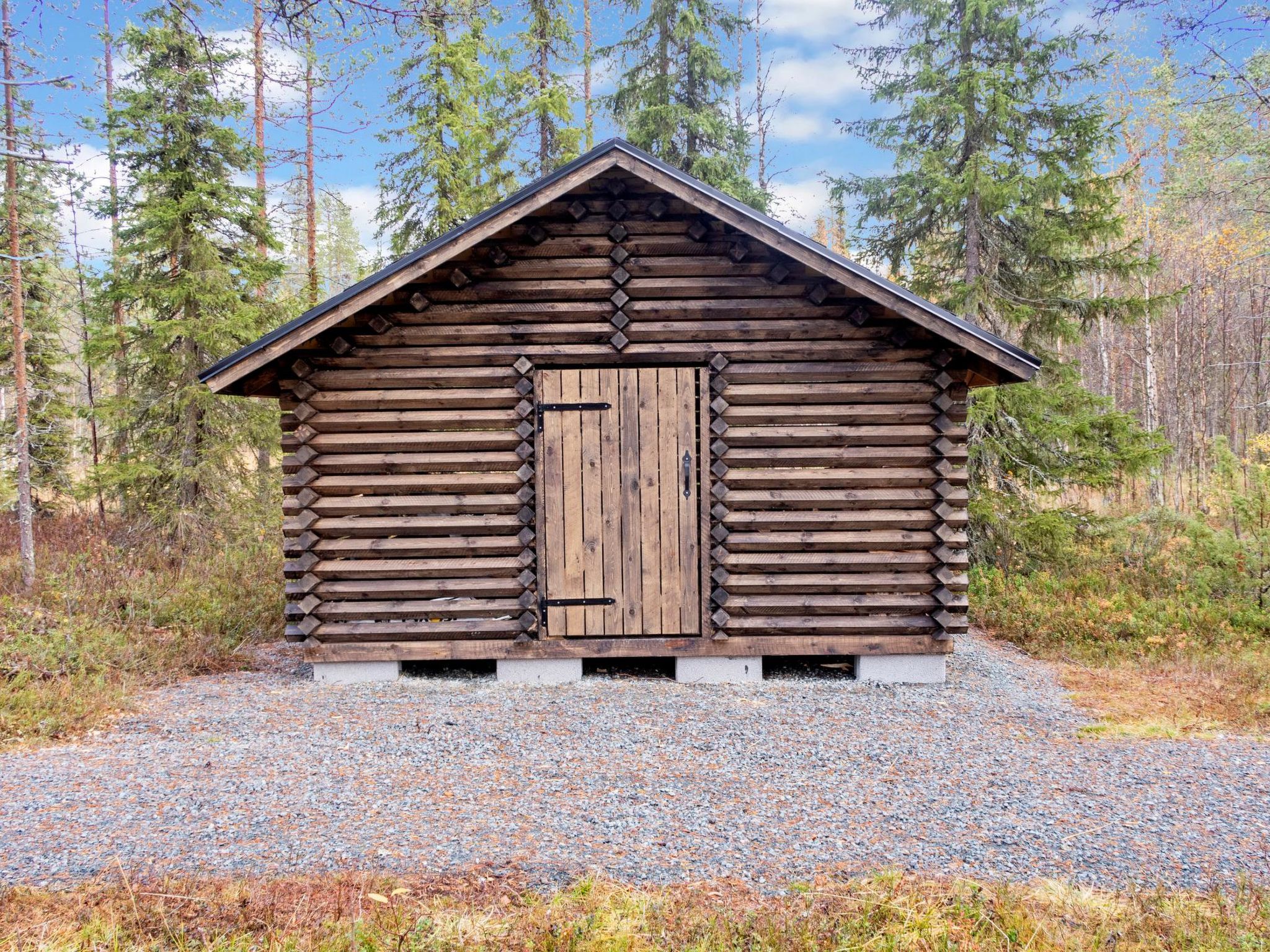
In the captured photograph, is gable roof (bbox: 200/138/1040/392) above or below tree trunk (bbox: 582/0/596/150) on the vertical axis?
below

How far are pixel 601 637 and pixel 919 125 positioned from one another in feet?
31.2

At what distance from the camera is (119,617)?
8703 millimetres

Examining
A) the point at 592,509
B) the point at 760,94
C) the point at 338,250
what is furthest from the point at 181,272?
the point at 338,250

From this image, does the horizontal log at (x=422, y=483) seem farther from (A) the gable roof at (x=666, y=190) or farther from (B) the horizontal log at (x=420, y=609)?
(A) the gable roof at (x=666, y=190)

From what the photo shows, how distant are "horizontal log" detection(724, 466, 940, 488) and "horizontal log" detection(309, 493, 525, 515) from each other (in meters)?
2.10

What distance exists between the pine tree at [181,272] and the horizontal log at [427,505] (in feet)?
21.0

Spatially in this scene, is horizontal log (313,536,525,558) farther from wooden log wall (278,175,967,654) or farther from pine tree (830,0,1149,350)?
pine tree (830,0,1149,350)

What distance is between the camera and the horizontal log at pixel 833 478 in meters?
7.49

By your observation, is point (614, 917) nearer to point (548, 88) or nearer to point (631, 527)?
point (631, 527)

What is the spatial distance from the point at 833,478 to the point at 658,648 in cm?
229

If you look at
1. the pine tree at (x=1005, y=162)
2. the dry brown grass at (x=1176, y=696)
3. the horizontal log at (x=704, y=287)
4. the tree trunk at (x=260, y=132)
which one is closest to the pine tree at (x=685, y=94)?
the pine tree at (x=1005, y=162)

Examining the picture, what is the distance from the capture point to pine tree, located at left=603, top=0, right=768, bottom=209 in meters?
16.1

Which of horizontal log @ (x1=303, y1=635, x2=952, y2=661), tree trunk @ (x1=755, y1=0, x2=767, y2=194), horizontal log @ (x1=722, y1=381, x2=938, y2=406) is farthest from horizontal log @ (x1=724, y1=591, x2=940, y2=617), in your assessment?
tree trunk @ (x1=755, y1=0, x2=767, y2=194)

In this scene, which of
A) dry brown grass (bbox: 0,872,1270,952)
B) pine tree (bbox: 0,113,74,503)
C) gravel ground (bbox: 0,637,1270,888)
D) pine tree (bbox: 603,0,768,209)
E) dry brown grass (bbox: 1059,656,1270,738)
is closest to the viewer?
dry brown grass (bbox: 0,872,1270,952)
